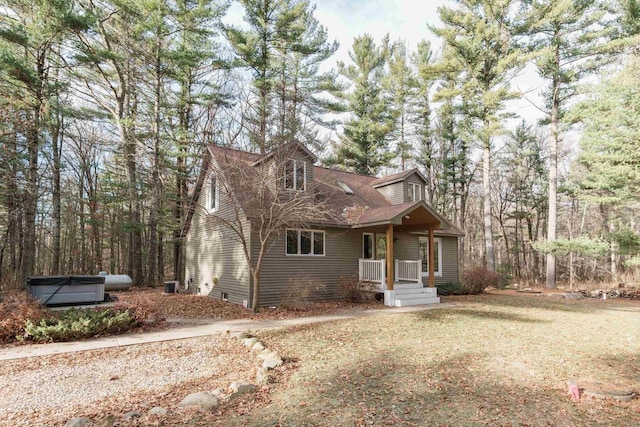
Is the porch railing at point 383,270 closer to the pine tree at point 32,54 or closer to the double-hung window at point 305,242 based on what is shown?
the double-hung window at point 305,242

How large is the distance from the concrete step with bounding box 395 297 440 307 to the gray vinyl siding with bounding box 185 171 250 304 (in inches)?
217

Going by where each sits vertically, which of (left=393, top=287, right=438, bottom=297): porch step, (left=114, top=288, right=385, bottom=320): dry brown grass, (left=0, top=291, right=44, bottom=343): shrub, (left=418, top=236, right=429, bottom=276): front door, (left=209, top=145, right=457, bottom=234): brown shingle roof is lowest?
(left=114, top=288, right=385, bottom=320): dry brown grass

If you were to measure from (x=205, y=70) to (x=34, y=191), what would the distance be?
1080cm

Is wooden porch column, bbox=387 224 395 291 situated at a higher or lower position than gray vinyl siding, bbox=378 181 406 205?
lower

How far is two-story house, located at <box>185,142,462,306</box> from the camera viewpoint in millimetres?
11885

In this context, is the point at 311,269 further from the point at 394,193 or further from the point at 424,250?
the point at 424,250

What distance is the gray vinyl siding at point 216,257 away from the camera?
12.3 meters

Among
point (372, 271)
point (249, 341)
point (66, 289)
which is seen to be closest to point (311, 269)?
point (372, 271)

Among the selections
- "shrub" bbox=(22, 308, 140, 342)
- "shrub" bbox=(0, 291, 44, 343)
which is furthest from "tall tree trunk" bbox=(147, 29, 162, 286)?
"shrub" bbox=(22, 308, 140, 342)

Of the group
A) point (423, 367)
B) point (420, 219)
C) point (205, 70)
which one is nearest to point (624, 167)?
point (420, 219)

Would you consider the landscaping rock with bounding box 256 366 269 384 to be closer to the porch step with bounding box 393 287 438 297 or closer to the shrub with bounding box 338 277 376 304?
the shrub with bounding box 338 277 376 304

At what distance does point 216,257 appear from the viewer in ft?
47.3

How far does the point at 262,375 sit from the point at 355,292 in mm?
8246

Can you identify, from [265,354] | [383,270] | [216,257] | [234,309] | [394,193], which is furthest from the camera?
[394,193]
